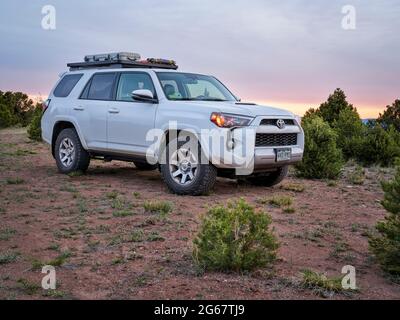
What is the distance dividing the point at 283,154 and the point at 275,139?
0.27 m

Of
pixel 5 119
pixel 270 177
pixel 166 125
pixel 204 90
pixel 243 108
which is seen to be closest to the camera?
pixel 243 108

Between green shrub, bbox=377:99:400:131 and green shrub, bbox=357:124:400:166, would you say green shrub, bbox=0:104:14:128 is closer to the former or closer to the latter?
green shrub, bbox=377:99:400:131

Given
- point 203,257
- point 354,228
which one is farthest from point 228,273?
point 354,228

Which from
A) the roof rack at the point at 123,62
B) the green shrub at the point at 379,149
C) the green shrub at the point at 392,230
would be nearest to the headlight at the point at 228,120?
the roof rack at the point at 123,62

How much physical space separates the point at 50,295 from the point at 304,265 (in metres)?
2.39

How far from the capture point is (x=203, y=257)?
195 inches

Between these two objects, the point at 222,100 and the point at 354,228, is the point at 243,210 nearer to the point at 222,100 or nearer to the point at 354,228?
the point at 354,228

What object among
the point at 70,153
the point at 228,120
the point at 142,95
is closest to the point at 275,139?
the point at 228,120

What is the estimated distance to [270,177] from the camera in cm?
1004

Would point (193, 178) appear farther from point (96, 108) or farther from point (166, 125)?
point (96, 108)

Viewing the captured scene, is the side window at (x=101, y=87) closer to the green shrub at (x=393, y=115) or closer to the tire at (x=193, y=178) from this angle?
the tire at (x=193, y=178)

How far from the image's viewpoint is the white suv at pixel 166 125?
8211mm

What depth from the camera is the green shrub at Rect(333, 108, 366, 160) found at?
15569mm

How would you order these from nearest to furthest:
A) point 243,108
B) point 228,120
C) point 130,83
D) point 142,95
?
point 228,120
point 243,108
point 142,95
point 130,83
